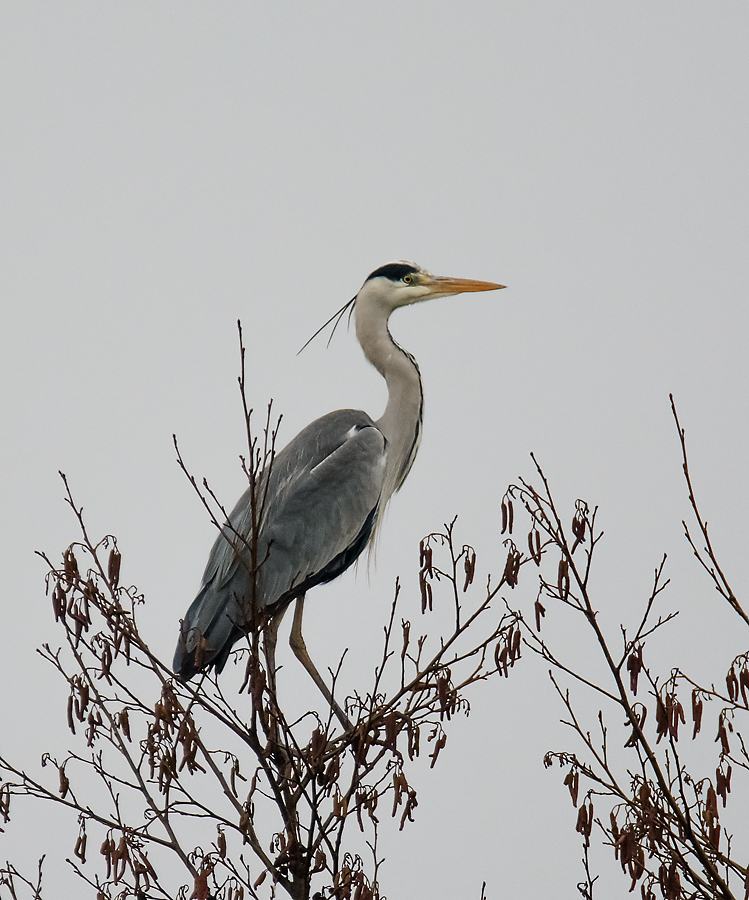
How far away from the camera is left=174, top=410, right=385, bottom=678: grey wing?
5.37 m

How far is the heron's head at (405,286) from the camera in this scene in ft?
20.9

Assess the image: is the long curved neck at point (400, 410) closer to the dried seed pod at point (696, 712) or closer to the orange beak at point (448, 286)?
the orange beak at point (448, 286)

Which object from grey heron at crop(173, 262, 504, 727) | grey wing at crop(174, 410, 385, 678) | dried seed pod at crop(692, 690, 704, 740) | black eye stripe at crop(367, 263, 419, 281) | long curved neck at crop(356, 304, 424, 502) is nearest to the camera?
dried seed pod at crop(692, 690, 704, 740)

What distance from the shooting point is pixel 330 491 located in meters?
5.64

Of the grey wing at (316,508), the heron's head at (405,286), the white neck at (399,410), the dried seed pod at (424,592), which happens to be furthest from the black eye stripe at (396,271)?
the dried seed pod at (424,592)

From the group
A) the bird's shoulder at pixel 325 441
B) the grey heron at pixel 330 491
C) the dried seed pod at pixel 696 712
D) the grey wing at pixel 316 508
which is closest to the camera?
the dried seed pod at pixel 696 712

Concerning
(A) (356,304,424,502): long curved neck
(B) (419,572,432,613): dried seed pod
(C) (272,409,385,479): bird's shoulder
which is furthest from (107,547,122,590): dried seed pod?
(A) (356,304,424,502): long curved neck

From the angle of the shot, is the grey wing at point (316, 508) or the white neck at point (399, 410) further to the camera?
the white neck at point (399, 410)

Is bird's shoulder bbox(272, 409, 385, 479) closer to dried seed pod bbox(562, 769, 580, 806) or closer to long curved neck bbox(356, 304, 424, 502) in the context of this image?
long curved neck bbox(356, 304, 424, 502)

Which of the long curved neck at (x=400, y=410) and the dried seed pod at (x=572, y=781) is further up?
the long curved neck at (x=400, y=410)

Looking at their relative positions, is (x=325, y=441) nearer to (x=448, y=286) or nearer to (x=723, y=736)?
(x=448, y=286)

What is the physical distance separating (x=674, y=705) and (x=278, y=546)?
10.2 feet

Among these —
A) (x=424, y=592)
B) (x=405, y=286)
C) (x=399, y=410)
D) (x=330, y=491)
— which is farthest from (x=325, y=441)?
(x=424, y=592)

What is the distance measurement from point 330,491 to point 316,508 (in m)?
0.12
